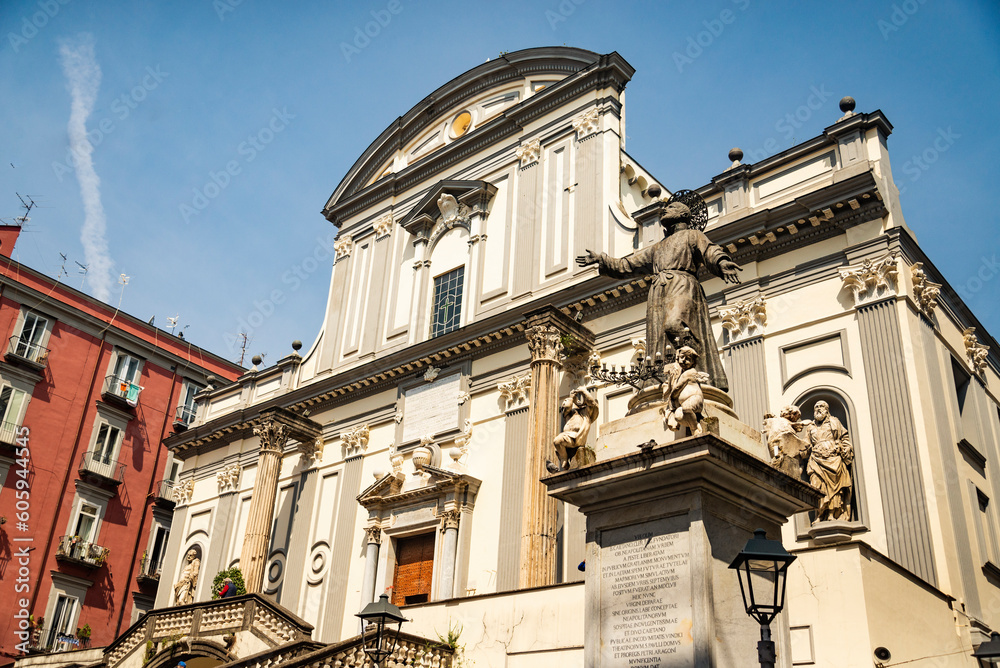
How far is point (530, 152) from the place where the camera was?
2477 cm

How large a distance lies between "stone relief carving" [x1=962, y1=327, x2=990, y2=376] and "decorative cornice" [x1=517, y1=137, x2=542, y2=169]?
39.0 ft

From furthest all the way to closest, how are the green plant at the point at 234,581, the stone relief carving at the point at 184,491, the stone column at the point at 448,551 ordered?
1. the stone relief carving at the point at 184,491
2. the green plant at the point at 234,581
3. the stone column at the point at 448,551

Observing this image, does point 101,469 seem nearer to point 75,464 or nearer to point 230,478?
point 75,464

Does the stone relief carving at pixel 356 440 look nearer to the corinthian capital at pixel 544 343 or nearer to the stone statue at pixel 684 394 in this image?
the corinthian capital at pixel 544 343

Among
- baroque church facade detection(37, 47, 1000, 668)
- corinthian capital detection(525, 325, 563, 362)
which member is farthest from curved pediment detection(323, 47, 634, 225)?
corinthian capital detection(525, 325, 563, 362)

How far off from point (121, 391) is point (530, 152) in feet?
67.5

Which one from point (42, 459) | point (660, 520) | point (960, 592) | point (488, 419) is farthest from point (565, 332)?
point (42, 459)

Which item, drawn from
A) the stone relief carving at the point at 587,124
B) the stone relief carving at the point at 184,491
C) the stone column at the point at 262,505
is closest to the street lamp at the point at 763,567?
the stone relief carving at the point at 587,124

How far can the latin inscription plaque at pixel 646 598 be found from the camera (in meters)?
6.60

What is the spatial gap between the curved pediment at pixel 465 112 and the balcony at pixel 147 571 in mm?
15128

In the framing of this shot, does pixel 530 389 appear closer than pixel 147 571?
Yes

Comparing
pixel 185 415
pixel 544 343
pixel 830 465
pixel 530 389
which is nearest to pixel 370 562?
pixel 530 389

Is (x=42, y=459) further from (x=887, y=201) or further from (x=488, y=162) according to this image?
(x=887, y=201)

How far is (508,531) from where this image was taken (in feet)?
64.5
